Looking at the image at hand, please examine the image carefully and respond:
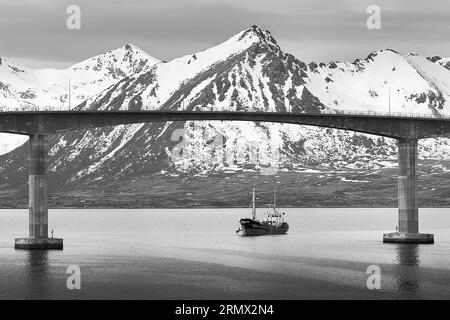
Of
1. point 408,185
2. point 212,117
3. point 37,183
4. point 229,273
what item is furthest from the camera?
point 212,117

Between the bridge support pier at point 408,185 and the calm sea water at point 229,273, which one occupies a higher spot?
the bridge support pier at point 408,185

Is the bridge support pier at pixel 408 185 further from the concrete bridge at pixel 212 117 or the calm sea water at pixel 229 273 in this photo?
the calm sea water at pixel 229 273

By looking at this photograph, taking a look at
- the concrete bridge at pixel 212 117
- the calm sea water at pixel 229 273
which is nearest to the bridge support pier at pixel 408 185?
the concrete bridge at pixel 212 117

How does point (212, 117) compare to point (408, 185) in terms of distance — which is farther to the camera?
point (212, 117)

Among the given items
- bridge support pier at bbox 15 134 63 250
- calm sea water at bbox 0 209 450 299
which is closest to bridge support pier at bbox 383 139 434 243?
calm sea water at bbox 0 209 450 299

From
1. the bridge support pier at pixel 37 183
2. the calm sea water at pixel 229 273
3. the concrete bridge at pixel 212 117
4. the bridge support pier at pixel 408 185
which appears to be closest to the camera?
the calm sea water at pixel 229 273

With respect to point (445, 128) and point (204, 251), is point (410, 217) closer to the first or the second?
point (445, 128)

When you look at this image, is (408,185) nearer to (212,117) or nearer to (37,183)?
(212,117)

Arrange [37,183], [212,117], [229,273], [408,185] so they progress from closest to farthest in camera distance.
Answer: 1. [229,273]
2. [37,183]
3. [408,185]
4. [212,117]

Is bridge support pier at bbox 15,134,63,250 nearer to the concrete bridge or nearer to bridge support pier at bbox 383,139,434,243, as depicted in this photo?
the concrete bridge

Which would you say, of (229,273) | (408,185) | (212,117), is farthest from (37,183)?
(408,185)
